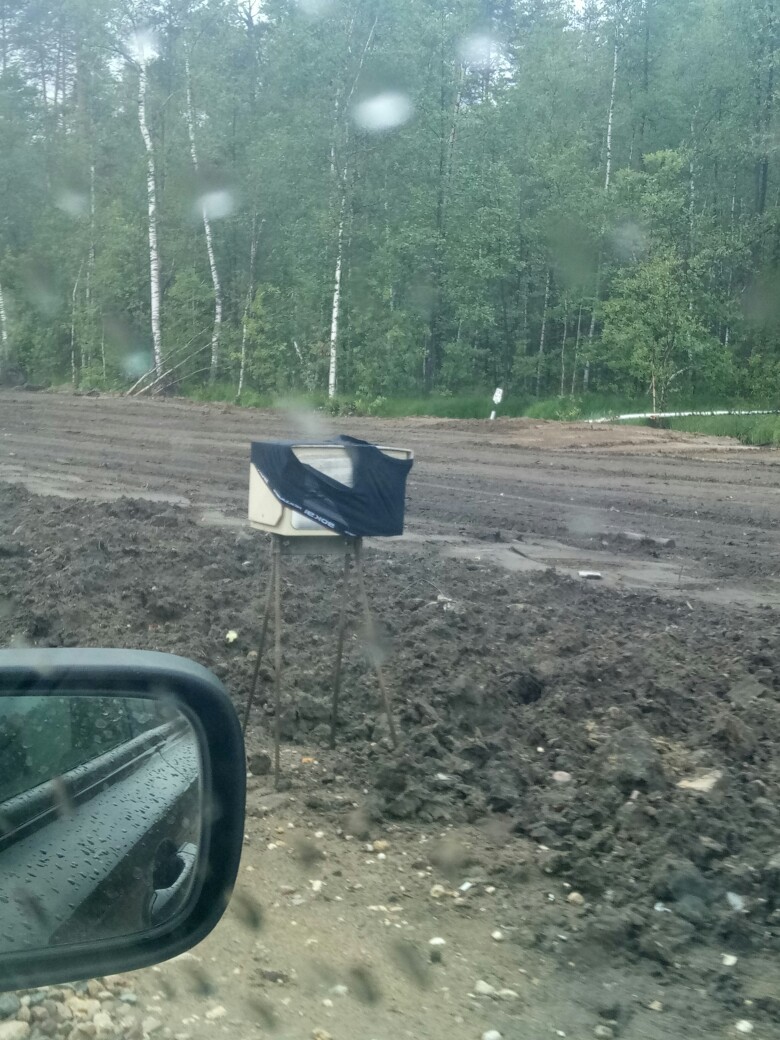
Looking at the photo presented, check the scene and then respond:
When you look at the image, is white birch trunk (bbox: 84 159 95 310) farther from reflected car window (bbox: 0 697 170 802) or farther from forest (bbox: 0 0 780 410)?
reflected car window (bbox: 0 697 170 802)

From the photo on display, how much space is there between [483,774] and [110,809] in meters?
3.25

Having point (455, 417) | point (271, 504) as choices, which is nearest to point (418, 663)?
point (271, 504)

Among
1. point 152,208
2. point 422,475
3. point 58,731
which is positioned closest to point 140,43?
point 152,208

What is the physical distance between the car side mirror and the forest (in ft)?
95.0

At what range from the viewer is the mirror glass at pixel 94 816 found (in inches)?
85.7

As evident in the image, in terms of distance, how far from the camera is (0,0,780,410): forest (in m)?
33.4

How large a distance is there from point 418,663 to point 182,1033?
3574 mm

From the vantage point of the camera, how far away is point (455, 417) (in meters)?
30.2

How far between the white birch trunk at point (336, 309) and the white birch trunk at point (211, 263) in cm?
400

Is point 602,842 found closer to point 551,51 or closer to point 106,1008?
point 106,1008

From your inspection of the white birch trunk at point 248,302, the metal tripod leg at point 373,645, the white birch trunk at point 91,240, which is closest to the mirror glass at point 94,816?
the metal tripod leg at point 373,645

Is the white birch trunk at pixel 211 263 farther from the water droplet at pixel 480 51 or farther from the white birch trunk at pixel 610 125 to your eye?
the white birch trunk at pixel 610 125

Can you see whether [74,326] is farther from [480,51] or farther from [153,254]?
[480,51]

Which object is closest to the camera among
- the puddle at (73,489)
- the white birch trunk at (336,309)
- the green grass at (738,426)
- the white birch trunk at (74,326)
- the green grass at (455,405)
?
the puddle at (73,489)
